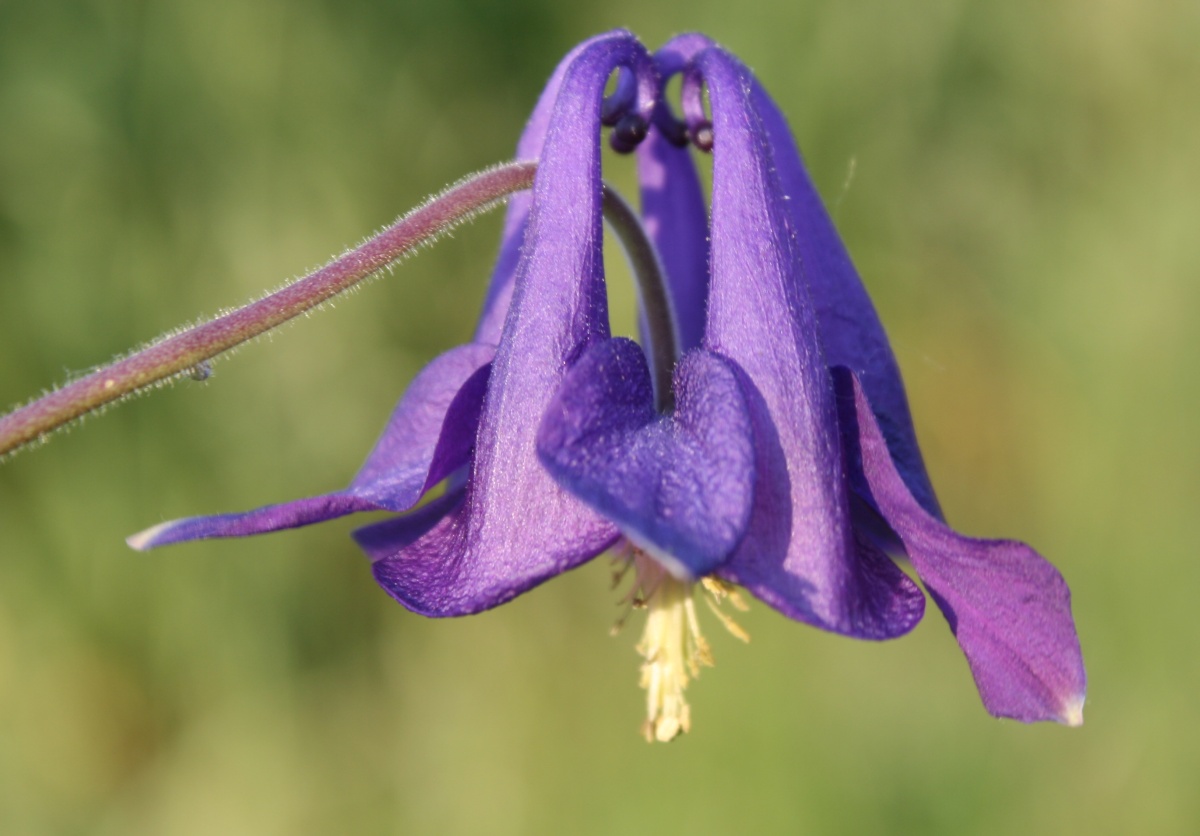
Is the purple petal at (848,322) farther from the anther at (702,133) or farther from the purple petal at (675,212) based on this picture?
the purple petal at (675,212)

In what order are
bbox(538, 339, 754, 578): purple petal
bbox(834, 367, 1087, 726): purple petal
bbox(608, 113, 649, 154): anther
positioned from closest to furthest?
bbox(538, 339, 754, 578): purple petal, bbox(834, 367, 1087, 726): purple petal, bbox(608, 113, 649, 154): anther

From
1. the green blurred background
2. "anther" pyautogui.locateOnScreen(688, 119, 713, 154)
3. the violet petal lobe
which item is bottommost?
the green blurred background

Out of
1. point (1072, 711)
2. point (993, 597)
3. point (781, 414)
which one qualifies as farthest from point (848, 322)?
point (1072, 711)

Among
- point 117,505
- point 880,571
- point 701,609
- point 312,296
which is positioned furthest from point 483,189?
point 117,505

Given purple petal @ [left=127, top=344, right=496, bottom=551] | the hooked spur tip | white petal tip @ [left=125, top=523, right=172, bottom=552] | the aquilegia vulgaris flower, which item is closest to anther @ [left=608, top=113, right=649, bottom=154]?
the aquilegia vulgaris flower

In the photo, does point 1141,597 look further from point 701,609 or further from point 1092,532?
point 701,609

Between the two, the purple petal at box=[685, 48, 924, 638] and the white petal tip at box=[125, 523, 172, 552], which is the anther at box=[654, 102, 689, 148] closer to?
the purple petal at box=[685, 48, 924, 638]
